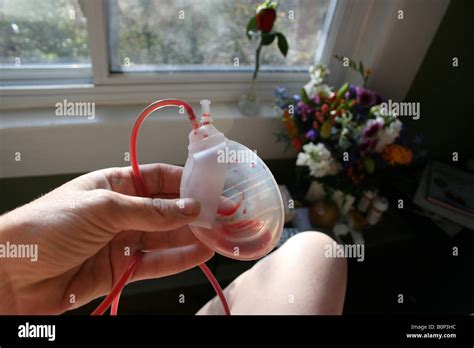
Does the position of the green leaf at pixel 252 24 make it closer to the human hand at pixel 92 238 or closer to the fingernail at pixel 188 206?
the human hand at pixel 92 238

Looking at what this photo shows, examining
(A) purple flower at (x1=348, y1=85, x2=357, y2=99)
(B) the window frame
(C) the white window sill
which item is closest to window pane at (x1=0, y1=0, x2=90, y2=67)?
(B) the window frame

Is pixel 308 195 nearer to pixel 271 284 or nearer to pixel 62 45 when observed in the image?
pixel 271 284

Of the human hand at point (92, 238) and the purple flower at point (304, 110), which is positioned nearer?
the human hand at point (92, 238)

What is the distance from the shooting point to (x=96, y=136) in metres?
1.00

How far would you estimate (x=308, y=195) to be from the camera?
1.18 meters

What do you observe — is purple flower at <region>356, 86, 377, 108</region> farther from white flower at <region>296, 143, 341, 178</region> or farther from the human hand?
the human hand

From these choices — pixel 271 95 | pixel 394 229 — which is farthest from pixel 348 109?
pixel 394 229

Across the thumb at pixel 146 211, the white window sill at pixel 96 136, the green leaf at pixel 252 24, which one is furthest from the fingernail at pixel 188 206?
the green leaf at pixel 252 24

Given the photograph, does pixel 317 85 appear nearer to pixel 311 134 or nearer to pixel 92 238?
pixel 311 134

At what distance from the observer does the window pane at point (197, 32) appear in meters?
0.97

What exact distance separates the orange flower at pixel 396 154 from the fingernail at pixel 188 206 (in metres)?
0.69

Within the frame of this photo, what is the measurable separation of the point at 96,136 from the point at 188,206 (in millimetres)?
609

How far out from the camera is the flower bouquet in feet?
3.18

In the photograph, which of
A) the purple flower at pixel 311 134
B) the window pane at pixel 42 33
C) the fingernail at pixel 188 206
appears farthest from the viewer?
the purple flower at pixel 311 134
